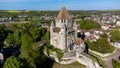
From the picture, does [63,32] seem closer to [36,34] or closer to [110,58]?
[110,58]

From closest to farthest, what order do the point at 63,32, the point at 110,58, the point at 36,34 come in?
1. the point at 63,32
2. the point at 110,58
3. the point at 36,34

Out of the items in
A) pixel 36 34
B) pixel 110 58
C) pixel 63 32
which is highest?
pixel 63 32

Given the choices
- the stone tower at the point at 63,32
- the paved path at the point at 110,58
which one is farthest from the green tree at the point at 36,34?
the paved path at the point at 110,58

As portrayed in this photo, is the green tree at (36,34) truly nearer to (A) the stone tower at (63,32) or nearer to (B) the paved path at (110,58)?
(A) the stone tower at (63,32)

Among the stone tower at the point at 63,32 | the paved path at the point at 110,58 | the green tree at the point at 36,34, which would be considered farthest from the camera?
the green tree at the point at 36,34

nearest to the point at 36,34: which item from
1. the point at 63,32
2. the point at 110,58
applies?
the point at 63,32

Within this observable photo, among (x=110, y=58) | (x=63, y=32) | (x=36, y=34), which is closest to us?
(x=63, y=32)

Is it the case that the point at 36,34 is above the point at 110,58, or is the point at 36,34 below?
above

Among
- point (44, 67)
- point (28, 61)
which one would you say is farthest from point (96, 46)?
point (28, 61)

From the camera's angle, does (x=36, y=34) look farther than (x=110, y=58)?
Yes
